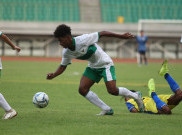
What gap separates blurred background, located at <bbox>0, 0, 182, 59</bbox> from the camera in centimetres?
3669

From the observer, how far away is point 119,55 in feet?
125

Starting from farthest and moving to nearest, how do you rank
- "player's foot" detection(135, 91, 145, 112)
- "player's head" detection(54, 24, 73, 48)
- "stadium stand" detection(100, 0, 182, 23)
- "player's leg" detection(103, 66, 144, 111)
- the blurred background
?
"stadium stand" detection(100, 0, 182, 23) < the blurred background < "player's foot" detection(135, 91, 145, 112) < "player's leg" detection(103, 66, 144, 111) < "player's head" detection(54, 24, 73, 48)

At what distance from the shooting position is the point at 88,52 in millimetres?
7742

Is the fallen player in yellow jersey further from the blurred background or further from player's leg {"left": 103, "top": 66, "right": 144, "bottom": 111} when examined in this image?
the blurred background

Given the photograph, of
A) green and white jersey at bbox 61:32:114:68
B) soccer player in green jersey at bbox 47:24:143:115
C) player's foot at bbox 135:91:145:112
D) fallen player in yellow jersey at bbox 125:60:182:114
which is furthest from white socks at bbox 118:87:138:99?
green and white jersey at bbox 61:32:114:68

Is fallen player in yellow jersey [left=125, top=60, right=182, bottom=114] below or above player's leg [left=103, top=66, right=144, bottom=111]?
below

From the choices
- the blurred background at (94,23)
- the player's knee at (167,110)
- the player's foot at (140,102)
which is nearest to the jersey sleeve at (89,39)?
the player's foot at (140,102)

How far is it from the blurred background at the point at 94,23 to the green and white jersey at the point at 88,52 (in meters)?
27.3

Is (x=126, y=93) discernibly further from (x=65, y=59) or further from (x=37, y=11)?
(x=37, y=11)

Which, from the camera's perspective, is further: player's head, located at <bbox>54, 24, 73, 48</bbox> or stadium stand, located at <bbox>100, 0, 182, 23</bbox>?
stadium stand, located at <bbox>100, 0, 182, 23</bbox>

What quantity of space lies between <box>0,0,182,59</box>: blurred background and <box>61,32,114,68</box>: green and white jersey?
27.3m

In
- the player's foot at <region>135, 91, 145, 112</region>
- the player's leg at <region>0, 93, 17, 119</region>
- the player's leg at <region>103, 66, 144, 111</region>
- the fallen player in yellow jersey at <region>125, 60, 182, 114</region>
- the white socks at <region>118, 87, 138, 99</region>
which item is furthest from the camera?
the player's foot at <region>135, 91, 145, 112</region>

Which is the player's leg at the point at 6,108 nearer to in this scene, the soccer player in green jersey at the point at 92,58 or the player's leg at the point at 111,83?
the soccer player in green jersey at the point at 92,58

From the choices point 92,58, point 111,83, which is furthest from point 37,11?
point 111,83
